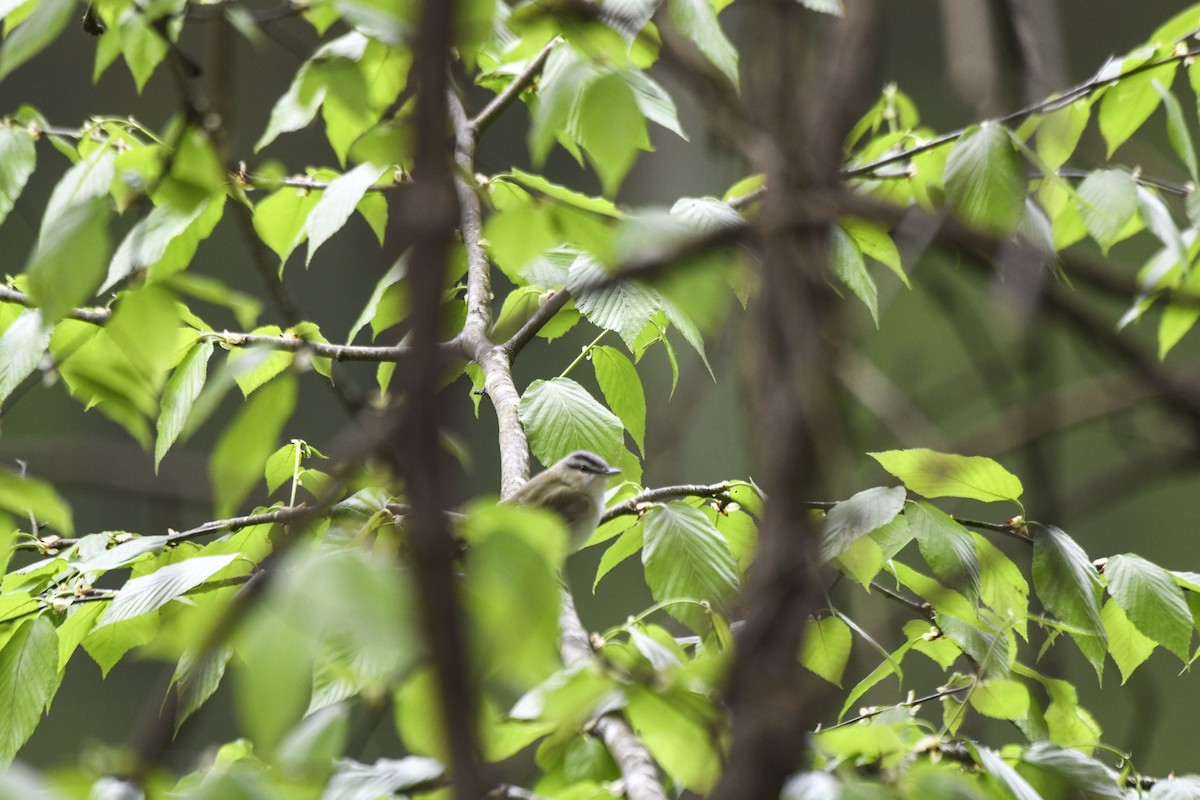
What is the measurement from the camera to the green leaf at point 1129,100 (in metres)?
1.46

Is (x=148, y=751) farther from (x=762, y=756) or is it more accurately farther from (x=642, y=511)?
(x=642, y=511)

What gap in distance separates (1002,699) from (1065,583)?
21 cm

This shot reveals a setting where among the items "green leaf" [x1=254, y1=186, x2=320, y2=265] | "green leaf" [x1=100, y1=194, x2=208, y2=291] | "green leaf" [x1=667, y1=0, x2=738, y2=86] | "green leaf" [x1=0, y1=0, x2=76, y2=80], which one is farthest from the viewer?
"green leaf" [x1=254, y1=186, x2=320, y2=265]

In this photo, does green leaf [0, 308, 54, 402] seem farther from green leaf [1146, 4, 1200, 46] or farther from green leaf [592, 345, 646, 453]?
green leaf [1146, 4, 1200, 46]

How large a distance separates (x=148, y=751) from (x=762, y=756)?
0.22 metres

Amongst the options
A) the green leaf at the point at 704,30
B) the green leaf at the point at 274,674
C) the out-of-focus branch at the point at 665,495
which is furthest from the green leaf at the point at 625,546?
the green leaf at the point at 274,674

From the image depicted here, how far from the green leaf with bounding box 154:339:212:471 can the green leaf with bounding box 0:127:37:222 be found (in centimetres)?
30

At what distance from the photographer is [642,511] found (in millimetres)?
1289

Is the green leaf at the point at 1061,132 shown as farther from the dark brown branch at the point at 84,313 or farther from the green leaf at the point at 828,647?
the dark brown branch at the point at 84,313

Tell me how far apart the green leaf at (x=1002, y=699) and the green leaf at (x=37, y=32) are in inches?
36.0

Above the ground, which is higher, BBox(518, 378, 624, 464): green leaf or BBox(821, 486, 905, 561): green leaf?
BBox(821, 486, 905, 561): green leaf

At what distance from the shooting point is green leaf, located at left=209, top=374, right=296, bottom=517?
54 centimetres

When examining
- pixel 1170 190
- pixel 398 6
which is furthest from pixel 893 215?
pixel 1170 190

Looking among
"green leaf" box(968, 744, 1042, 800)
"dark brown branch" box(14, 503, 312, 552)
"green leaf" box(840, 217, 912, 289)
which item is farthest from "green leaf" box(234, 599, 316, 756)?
"green leaf" box(840, 217, 912, 289)
